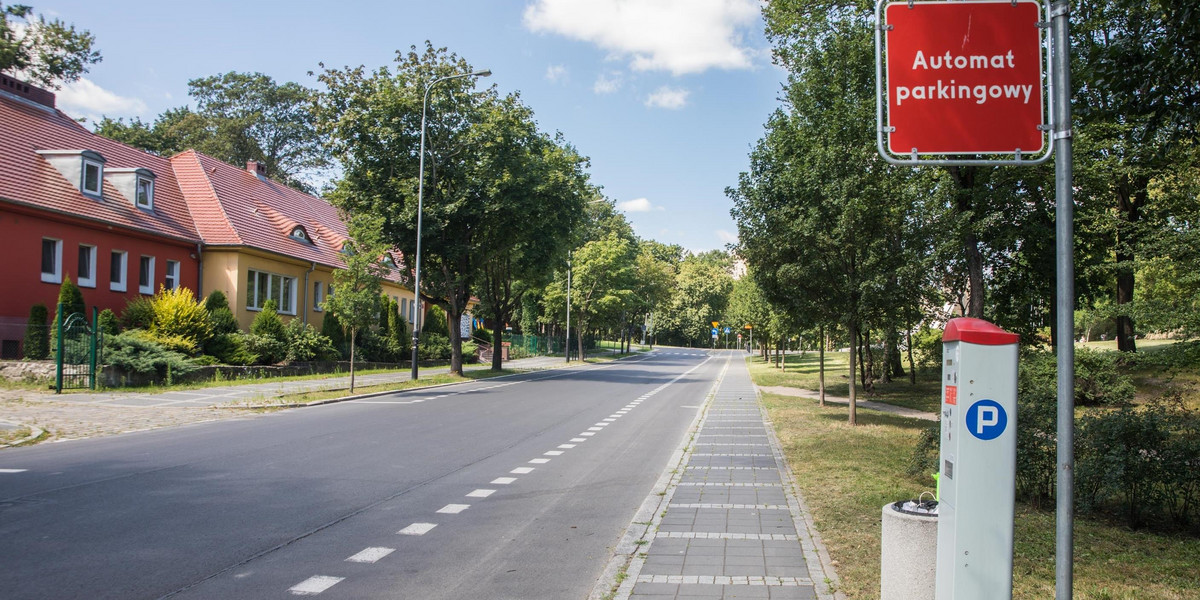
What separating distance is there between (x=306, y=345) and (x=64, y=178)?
996 cm

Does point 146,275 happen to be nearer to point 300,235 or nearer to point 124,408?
point 300,235

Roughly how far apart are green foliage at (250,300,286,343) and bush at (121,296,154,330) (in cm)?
401

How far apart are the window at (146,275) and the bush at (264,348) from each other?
4312 millimetres

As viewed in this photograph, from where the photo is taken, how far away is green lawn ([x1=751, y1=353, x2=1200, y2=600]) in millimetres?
5301

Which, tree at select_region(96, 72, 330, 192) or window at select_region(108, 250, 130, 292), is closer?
window at select_region(108, 250, 130, 292)

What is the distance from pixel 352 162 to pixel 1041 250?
24507 mm

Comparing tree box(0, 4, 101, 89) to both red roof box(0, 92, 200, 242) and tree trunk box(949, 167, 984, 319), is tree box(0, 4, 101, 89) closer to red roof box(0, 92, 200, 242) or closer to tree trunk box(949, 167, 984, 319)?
red roof box(0, 92, 200, 242)

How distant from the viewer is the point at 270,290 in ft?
111

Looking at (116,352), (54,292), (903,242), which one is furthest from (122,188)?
(903,242)

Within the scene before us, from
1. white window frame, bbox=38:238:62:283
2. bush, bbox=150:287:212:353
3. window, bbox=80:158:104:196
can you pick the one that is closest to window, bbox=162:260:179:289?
window, bbox=80:158:104:196

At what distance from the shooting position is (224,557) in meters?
5.86

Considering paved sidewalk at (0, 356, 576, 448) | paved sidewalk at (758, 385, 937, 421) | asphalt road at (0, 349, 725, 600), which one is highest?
asphalt road at (0, 349, 725, 600)

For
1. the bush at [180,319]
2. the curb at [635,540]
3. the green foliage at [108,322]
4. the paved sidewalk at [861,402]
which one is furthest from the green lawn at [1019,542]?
the bush at [180,319]

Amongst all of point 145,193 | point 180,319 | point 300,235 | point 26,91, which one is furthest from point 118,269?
point 300,235
